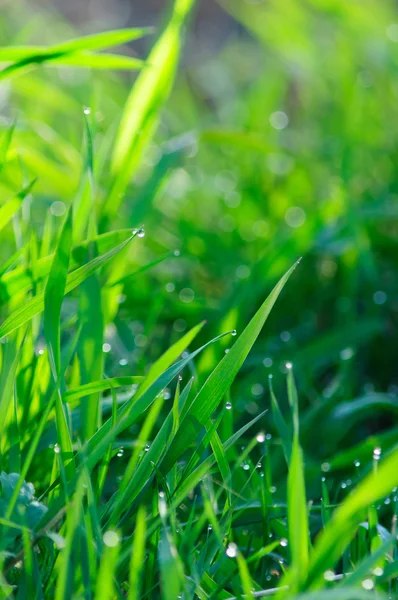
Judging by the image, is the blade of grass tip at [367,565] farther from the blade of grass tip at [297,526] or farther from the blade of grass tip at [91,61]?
the blade of grass tip at [91,61]

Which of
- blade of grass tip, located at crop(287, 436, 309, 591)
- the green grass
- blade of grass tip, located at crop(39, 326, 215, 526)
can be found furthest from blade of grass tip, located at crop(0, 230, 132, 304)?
blade of grass tip, located at crop(287, 436, 309, 591)

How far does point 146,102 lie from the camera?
771 millimetres

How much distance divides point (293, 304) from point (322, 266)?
89 mm

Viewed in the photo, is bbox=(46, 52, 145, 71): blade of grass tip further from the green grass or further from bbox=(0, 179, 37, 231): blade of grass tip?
bbox=(0, 179, 37, 231): blade of grass tip

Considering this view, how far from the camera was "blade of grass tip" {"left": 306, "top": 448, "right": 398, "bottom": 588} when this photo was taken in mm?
363

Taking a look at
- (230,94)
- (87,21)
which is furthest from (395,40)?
(87,21)

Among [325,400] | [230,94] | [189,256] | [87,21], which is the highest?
[87,21]

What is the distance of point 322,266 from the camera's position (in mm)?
1074

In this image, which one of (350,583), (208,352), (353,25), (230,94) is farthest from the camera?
(230,94)

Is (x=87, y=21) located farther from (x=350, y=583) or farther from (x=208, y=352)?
(x=350, y=583)

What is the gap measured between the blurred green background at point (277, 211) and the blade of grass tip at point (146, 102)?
0.08 feet

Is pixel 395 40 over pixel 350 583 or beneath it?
over

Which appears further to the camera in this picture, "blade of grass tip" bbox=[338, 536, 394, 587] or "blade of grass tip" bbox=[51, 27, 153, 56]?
"blade of grass tip" bbox=[51, 27, 153, 56]

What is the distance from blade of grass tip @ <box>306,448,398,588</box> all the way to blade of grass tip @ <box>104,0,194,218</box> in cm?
41
